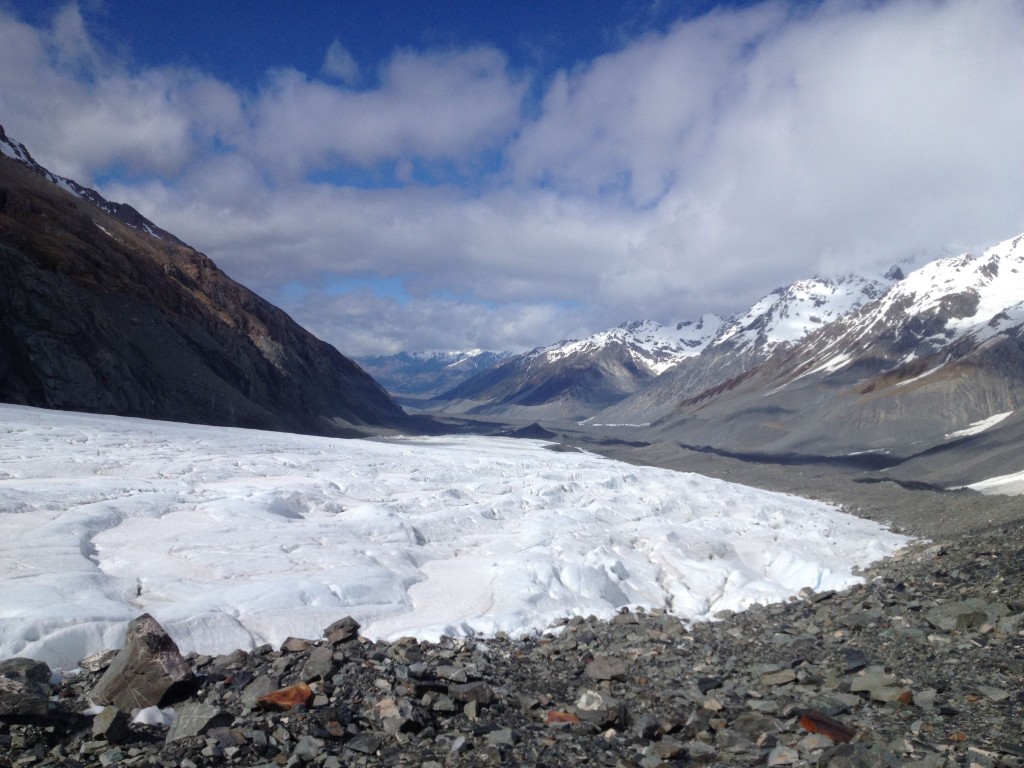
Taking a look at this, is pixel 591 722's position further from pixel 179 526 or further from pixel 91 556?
pixel 179 526

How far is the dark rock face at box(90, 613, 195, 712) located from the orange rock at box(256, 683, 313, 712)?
0.96m

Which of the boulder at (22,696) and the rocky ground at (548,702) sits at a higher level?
the boulder at (22,696)

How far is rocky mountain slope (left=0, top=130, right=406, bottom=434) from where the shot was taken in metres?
51.0

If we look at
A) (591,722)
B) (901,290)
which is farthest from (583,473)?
(901,290)

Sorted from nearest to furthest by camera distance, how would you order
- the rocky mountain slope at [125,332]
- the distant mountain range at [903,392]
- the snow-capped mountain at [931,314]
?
the rocky mountain slope at [125,332] < the distant mountain range at [903,392] < the snow-capped mountain at [931,314]

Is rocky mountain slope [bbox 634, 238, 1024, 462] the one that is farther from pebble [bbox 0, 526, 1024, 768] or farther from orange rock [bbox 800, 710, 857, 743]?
orange rock [bbox 800, 710, 857, 743]

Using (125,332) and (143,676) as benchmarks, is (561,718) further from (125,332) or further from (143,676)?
(125,332)

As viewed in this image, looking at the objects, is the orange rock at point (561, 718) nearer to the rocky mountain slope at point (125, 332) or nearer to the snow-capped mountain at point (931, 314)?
the rocky mountain slope at point (125, 332)

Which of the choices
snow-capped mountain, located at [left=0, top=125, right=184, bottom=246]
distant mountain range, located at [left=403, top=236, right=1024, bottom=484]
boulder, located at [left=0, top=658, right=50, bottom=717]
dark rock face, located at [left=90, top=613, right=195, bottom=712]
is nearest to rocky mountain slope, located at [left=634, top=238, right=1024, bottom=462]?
distant mountain range, located at [left=403, top=236, right=1024, bottom=484]

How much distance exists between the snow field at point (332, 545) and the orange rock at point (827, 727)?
16.4 feet

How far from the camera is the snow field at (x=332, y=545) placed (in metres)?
9.91

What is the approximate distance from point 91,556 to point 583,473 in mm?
21996

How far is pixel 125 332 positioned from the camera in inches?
2365

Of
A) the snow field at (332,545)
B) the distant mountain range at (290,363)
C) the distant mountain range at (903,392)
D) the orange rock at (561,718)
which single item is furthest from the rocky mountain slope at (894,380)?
the orange rock at (561,718)
